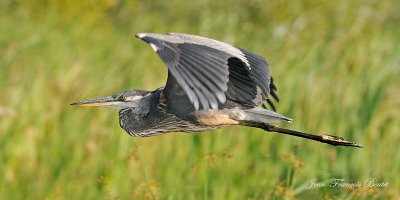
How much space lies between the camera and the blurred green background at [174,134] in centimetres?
493

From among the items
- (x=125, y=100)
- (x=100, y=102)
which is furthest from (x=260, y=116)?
(x=100, y=102)

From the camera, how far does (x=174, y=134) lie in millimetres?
6051

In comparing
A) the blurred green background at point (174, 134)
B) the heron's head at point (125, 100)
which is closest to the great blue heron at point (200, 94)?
the heron's head at point (125, 100)

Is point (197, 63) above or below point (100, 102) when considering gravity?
above

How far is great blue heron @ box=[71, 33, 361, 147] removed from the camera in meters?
3.88

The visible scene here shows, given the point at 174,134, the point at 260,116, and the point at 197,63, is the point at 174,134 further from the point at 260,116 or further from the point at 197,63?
the point at 197,63

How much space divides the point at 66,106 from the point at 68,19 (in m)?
3.29

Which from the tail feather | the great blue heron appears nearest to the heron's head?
the great blue heron

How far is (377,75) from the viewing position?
252 inches

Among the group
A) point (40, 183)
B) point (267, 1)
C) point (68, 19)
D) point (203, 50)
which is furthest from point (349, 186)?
point (267, 1)

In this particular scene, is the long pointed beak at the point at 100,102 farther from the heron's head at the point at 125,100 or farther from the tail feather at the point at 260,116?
the tail feather at the point at 260,116

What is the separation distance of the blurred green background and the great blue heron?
193 mm

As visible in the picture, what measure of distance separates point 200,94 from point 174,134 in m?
2.22

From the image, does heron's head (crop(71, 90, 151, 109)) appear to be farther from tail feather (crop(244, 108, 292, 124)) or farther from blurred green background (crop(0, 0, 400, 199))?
tail feather (crop(244, 108, 292, 124))
